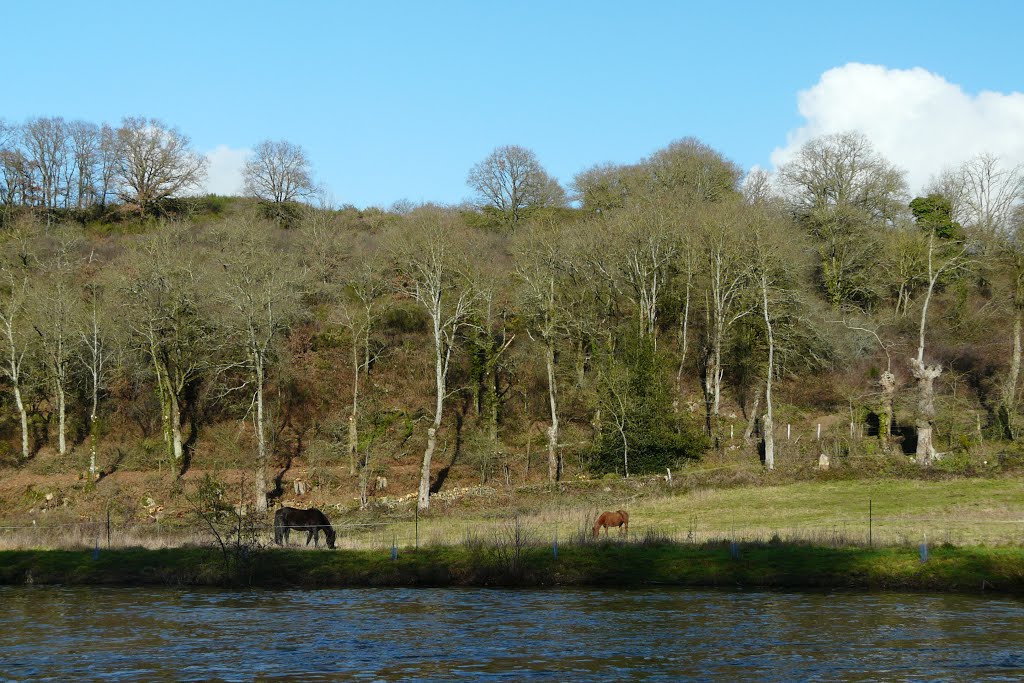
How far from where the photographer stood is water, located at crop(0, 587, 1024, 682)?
A: 20750 millimetres

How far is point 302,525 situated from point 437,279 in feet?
69.6

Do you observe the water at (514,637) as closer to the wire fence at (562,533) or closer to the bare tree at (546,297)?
the wire fence at (562,533)

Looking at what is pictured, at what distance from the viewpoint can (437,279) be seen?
57.4 m

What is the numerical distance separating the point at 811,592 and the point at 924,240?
143 feet

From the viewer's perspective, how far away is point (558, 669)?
21.0 metres

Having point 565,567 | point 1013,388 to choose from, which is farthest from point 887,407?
point 565,567

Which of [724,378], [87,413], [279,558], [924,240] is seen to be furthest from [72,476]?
[924,240]

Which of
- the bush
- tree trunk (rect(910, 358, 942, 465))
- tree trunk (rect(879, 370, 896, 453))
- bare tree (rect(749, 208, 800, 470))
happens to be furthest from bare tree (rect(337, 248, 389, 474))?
tree trunk (rect(910, 358, 942, 465))

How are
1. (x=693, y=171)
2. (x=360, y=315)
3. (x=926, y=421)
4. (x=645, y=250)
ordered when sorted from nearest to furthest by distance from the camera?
(x=926, y=421) < (x=645, y=250) < (x=360, y=315) < (x=693, y=171)

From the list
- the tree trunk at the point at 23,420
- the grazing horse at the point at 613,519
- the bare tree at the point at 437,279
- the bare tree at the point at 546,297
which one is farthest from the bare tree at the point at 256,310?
the grazing horse at the point at 613,519

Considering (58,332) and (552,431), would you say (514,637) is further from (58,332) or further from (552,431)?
(58,332)

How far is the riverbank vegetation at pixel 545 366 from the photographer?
53.6m

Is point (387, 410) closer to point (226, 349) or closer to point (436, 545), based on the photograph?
point (226, 349)

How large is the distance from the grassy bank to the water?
1.60 m
